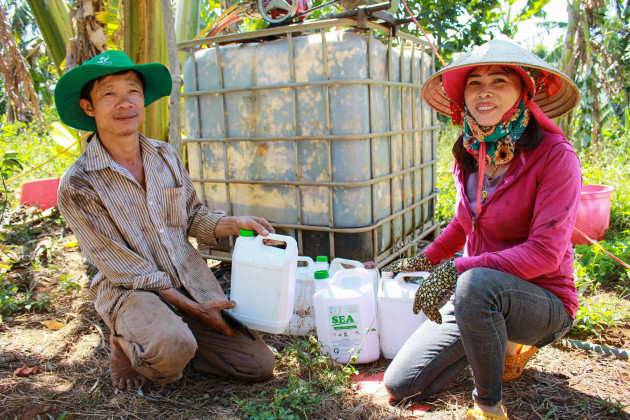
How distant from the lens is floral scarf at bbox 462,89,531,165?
72.7 inches

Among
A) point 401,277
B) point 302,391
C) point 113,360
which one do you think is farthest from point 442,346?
point 113,360

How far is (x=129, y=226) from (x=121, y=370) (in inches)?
27.1

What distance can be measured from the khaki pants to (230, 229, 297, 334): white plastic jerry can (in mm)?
142

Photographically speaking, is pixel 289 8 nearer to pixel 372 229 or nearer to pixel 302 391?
pixel 372 229

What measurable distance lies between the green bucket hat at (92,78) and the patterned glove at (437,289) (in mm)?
1653

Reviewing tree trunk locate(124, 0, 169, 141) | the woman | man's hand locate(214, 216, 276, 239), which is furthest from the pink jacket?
tree trunk locate(124, 0, 169, 141)

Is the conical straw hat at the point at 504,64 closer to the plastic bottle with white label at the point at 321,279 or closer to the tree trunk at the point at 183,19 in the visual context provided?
the plastic bottle with white label at the point at 321,279

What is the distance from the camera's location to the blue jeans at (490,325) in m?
1.67

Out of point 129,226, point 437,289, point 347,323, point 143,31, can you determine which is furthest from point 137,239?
point 143,31

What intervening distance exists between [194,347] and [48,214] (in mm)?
3427

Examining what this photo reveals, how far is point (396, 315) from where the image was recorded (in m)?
2.41

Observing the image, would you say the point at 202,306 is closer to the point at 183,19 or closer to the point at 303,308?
the point at 303,308

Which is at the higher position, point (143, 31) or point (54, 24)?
point (54, 24)

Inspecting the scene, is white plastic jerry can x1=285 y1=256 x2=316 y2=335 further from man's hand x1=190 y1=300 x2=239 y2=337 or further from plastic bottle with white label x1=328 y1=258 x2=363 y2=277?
man's hand x1=190 y1=300 x2=239 y2=337
